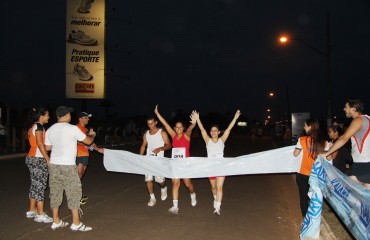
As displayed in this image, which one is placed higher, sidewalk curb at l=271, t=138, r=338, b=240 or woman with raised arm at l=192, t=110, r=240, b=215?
woman with raised arm at l=192, t=110, r=240, b=215

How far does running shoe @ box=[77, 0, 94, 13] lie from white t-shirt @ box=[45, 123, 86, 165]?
33.5 m

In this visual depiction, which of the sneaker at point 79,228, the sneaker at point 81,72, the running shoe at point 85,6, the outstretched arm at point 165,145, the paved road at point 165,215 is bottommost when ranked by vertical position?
the paved road at point 165,215

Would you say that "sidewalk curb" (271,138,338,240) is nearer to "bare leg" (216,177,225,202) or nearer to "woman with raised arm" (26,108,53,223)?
"bare leg" (216,177,225,202)

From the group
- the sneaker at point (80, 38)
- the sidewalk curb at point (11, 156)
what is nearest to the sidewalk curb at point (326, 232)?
the sidewalk curb at point (11, 156)

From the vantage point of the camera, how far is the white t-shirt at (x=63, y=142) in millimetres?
6129

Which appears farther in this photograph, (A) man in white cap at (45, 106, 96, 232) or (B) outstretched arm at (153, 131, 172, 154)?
(B) outstretched arm at (153, 131, 172, 154)

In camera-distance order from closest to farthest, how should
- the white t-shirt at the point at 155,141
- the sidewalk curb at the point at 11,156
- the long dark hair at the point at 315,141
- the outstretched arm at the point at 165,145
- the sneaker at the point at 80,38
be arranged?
the long dark hair at the point at 315,141, the outstretched arm at the point at 165,145, the white t-shirt at the point at 155,141, the sidewalk curb at the point at 11,156, the sneaker at the point at 80,38

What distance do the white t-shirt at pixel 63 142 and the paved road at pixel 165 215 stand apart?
3.82ft

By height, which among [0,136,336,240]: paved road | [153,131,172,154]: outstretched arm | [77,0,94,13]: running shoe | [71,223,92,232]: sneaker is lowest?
[0,136,336,240]: paved road

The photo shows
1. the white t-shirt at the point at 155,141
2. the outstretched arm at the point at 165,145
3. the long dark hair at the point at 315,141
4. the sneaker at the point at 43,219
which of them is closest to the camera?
the long dark hair at the point at 315,141

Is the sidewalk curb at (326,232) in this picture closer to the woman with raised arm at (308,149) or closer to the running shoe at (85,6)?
the woman with raised arm at (308,149)

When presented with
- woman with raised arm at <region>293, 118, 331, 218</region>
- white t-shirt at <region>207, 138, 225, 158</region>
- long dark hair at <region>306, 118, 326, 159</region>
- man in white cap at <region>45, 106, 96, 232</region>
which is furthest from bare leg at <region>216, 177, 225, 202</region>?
man in white cap at <region>45, 106, 96, 232</region>

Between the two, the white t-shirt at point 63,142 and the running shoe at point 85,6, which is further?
the running shoe at point 85,6

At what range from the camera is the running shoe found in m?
37.0
